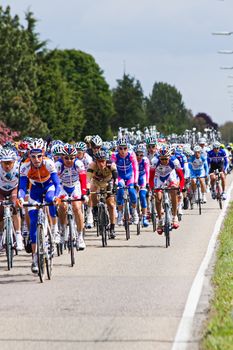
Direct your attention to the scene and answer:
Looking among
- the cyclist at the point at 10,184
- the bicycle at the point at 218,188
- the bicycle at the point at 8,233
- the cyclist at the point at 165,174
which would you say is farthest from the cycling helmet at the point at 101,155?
the bicycle at the point at 218,188

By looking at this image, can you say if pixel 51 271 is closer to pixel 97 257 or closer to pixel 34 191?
pixel 34 191

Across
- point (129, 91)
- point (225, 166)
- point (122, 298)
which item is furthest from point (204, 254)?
point (129, 91)

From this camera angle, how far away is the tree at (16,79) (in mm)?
74000

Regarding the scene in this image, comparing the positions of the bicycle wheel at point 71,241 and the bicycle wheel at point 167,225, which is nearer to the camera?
the bicycle wheel at point 71,241

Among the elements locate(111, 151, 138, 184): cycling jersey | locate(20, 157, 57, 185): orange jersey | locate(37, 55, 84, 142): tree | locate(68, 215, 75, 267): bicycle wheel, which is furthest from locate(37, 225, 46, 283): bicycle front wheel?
locate(37, 55, 84, 142): tree

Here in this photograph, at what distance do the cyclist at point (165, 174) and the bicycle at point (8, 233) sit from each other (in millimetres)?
4208

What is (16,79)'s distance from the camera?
78.5 metres

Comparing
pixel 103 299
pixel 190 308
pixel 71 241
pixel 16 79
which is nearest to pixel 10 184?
pixel 71 241

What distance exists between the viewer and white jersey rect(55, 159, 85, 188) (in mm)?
18156

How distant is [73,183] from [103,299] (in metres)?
5.99

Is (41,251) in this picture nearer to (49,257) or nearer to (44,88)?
(49,257)

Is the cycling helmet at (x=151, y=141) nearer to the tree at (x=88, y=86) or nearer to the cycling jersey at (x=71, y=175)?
the cycling jersey at (x=71, y=175)

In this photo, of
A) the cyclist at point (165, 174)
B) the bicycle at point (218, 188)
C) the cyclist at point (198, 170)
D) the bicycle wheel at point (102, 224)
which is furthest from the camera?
the cyclist at point (198, 170)

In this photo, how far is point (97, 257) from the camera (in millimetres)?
17922
